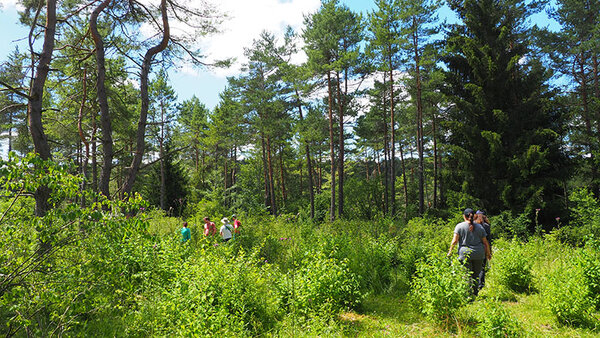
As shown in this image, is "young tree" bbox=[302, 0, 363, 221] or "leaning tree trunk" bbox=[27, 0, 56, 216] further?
"young tree" bbox=[302, 0, 363, 221]

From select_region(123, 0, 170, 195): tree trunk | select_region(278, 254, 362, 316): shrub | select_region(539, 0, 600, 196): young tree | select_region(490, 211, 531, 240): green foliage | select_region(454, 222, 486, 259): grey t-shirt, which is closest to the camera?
select_region(278, 254, 362, 316): shrub

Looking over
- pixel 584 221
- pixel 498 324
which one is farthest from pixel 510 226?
pixel 498 324

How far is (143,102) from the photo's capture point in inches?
236

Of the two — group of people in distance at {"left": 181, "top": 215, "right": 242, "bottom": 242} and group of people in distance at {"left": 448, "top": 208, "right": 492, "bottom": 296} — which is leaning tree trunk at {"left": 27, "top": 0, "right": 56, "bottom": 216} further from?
group of people in distance at {"left": 448, "top": 208, "right": 492, "bottom": 296}

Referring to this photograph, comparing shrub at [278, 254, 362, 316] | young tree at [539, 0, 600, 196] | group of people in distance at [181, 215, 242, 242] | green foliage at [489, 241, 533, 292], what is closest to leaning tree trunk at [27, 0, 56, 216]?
shrub at [278, 254, 362, 316]

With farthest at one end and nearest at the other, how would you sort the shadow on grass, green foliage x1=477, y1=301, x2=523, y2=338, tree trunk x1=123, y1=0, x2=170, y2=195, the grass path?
tree trunk x1=123, y1=0, x2=170, y2=195, the shadow on grass, the grass path, green foliage x1=477, y1=301, x2=523, y2=338

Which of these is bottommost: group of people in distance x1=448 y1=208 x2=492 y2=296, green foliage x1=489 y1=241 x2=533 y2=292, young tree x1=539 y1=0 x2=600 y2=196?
green foliage x1=489 y1=241 x2=533 y2=292

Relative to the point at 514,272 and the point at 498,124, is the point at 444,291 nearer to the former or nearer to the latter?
the point at 514,272

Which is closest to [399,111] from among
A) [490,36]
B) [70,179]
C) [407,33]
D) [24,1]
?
[407,33]

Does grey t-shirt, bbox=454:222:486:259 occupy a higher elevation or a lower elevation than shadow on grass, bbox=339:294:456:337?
higher

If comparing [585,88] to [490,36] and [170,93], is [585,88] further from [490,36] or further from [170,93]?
[170,93]

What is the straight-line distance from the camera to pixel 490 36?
12078 mm

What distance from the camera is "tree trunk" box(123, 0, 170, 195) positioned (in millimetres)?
5840

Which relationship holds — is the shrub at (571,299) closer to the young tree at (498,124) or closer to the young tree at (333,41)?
the young tree at (498,124)
